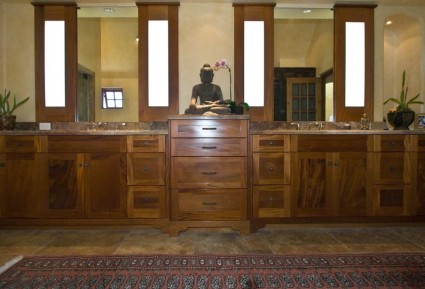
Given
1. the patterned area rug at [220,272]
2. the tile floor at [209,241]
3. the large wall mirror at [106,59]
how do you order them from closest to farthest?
1. the patterned area rug at [220,272]
2. the tile floor at [209,241]
3. the large wall mirror at [106,59]

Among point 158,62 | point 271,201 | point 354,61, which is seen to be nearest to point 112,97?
point 158,62

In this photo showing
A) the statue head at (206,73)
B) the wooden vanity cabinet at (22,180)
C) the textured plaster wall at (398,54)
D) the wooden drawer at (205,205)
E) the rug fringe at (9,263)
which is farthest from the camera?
the textured plaster wall at (398,54)

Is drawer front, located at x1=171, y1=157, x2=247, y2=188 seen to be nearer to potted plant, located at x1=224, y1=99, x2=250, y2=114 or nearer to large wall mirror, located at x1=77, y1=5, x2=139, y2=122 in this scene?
potted plant, located at x1=224, y1=99, x2=250, y2=114

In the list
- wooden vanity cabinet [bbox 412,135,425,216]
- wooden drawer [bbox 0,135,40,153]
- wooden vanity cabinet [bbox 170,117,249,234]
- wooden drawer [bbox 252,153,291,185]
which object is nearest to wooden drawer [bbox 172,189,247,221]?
wooden vanity cabinet [bbox 170,117,249,234]

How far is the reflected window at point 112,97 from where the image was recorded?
10.3ft

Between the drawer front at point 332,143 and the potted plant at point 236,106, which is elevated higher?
the potted plant at point 236,106

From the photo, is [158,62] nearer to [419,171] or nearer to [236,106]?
[236,106]

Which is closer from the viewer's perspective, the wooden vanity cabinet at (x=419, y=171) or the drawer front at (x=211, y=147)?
the drawer front at (x=211, y=147)

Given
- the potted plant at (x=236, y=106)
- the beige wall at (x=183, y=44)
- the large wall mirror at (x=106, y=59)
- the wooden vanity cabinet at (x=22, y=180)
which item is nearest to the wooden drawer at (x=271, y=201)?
the potted plant at (x=236, y=106)

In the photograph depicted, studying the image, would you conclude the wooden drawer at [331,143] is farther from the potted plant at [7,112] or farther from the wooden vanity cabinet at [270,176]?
the potted plant at [7,112]

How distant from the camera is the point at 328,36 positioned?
327cm

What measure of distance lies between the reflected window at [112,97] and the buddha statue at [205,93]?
0.85 meters

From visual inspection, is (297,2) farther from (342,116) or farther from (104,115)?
(104,115)

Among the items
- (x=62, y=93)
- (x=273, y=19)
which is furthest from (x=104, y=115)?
(x=273, y=19)
